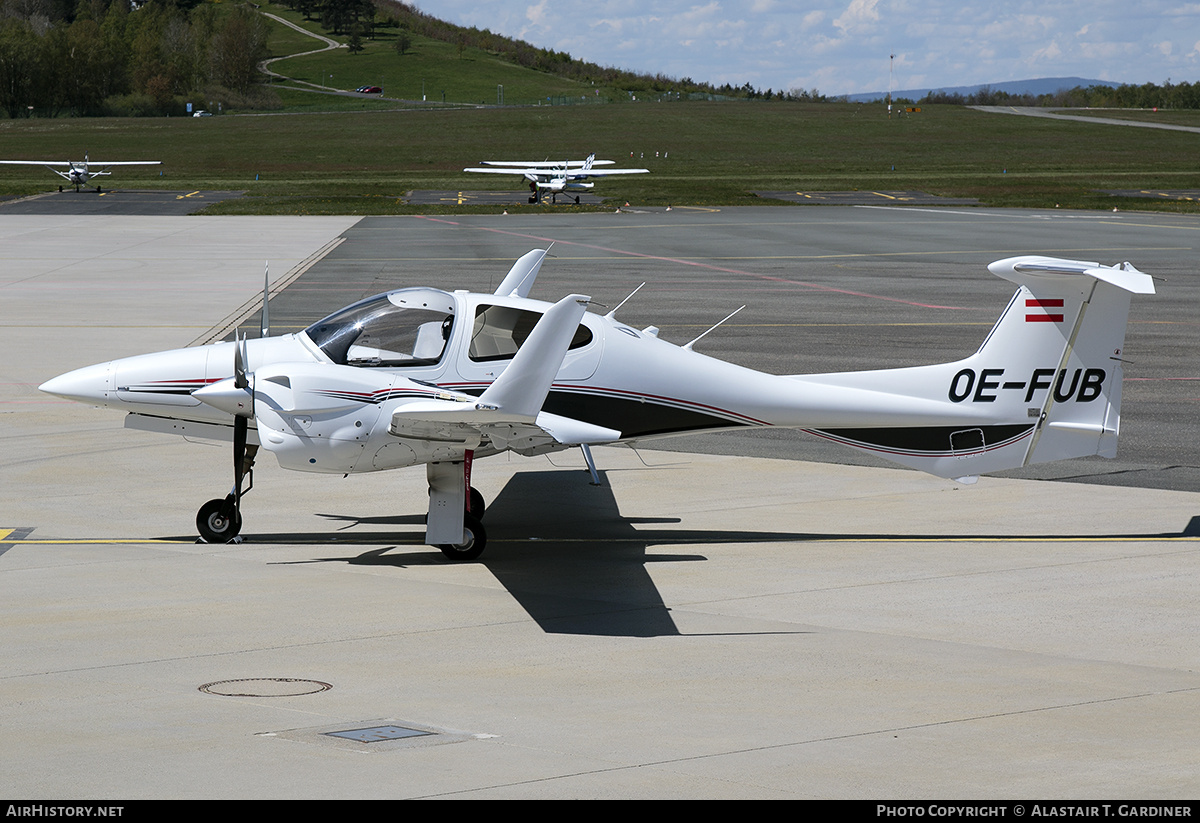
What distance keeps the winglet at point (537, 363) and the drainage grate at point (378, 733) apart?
3800mm

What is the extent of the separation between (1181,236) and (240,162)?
264 feet

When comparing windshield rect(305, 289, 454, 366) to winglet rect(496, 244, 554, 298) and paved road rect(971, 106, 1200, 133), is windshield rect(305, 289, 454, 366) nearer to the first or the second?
winglet rect(496, 244, 554, 298)

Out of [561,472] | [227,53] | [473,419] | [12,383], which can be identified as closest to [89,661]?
[473,419]

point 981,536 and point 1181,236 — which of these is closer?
point 981,536

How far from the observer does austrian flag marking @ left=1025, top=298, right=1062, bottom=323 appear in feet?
44.9

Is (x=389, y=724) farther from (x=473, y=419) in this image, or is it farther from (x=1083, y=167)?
(x=1083, y=167)

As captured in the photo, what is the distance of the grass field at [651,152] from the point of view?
3243 inches

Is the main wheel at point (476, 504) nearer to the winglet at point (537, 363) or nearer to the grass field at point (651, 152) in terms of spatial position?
the winglet at point (537, 363)

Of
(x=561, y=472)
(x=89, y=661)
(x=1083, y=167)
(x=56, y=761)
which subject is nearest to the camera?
(x=56, y=761)

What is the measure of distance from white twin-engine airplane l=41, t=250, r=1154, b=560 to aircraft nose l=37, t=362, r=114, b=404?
0.05ft

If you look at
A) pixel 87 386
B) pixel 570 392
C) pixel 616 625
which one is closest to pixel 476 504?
pixel 570 392

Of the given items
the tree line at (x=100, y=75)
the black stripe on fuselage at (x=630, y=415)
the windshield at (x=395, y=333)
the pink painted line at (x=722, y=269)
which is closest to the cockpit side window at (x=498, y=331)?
the windshield at (x=395, y=333)

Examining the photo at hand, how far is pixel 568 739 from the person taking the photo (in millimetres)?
7824

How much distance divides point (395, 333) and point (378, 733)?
5999 millimetres
